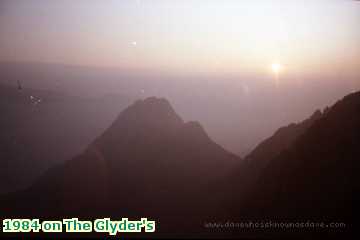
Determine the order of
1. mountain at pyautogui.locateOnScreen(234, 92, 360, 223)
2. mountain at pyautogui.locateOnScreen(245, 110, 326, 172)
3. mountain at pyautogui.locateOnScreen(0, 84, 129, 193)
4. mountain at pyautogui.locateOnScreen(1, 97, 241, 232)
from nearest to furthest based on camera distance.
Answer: mountain at pyautogui.locateOnScreen(234, 92, 360, 223), mountain at pyautogui.locateOnScreen(1, 97, 241, 232), mountain at pyautogui.locateOnScreen(0, 84, 129, 193), mountain at pyautogui.locateOnScreen(245, 110, 326, 172)

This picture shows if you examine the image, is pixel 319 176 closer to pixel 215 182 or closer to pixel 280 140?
pixel 280 140

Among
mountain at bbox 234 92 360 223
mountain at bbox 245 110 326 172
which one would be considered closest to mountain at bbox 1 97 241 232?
mountain at bbox 245 110 326 172

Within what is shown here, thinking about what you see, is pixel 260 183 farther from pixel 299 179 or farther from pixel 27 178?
pixel 27 178

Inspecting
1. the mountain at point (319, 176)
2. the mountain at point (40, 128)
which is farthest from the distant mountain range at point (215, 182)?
the mountain at point (40, 128)

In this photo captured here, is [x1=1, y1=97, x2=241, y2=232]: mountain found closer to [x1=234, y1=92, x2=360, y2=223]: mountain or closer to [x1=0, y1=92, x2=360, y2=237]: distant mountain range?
[x1=0, y1=92, x2=360, y2=237]: distant mountain range

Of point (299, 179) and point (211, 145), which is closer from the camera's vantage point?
point (299, 179)

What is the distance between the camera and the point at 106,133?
6.43 m

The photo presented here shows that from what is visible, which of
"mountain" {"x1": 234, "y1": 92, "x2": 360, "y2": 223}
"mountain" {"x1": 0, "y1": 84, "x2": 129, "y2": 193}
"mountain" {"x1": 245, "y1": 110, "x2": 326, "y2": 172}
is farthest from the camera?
"mountain" {"x1": 245, "y1": 110, "x2": 326, "y2": 172}

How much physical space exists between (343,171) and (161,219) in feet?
8.65

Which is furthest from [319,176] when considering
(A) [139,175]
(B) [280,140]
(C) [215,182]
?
(A) [139,175]

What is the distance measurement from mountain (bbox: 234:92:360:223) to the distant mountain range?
13 mm

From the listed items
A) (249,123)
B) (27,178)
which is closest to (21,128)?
(27,178)

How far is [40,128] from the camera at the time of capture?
4992mm

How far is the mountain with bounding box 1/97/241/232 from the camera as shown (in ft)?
13.3
